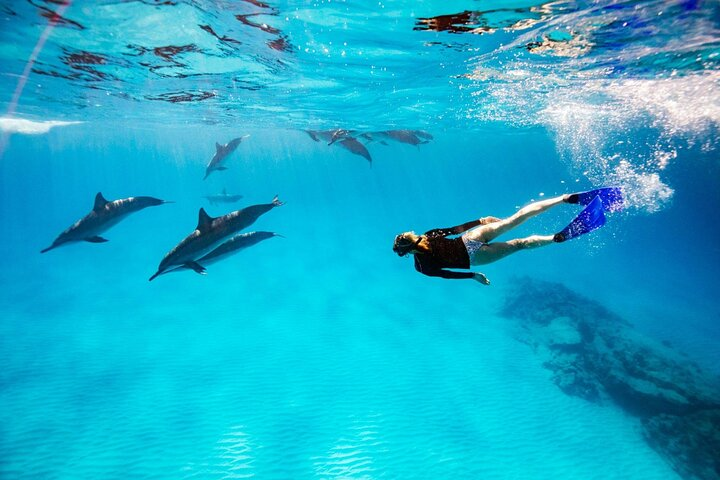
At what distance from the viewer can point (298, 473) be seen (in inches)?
315

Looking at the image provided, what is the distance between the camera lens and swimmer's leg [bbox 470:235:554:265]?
16.4ft

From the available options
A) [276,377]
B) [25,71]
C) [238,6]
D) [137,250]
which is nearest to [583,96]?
[238,6]

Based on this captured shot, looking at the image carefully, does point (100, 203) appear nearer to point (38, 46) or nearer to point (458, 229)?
point (38, 46)

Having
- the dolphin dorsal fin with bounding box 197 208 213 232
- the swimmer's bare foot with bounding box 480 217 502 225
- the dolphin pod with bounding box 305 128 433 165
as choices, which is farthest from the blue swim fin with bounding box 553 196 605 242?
the dolphin pod with bounding box 305 128 433 165

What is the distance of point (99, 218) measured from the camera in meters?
9.02

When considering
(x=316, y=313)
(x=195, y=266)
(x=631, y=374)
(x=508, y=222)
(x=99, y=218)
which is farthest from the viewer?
(x=316, y=313)

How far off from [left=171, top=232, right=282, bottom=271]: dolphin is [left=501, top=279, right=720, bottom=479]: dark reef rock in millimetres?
11686

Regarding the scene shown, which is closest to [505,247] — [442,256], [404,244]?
[442,256]

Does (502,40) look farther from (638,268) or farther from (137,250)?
(638,268)

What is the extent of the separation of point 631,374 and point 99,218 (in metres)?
18.4

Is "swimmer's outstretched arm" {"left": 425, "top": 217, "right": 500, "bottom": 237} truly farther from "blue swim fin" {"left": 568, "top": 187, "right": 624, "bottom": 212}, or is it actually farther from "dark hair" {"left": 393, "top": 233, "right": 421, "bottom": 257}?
"blue swim fin" {"left": 568, "top": 187, "right": 624, "bottom": 212}

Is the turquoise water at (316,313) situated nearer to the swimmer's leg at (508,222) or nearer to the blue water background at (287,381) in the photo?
the blue water background at (287,381)

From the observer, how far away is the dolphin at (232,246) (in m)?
8.79

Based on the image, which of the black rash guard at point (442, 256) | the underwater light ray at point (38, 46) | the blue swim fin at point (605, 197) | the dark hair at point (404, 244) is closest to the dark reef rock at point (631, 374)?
the blue swim fin at point (605, 197)
